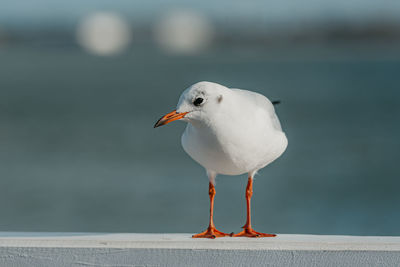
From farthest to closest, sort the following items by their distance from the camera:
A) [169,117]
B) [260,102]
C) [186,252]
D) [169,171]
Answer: [169,171] → [260,102] → [169,117] → [186,252]

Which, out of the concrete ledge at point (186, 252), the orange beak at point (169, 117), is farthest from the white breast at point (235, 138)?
the concrete ledge at point (186, 252)

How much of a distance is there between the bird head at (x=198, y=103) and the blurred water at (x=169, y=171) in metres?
6.01

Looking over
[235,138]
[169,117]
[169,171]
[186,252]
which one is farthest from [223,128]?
[169,171]

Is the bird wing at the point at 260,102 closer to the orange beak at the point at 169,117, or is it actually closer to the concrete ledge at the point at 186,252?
the orange beak at the point at 169,117

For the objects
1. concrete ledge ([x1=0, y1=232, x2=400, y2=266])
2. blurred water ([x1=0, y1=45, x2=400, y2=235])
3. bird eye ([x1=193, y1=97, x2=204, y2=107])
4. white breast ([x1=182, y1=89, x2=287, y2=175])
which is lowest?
blurred water ([x1=0, y1=45, x2=400, y2=235])

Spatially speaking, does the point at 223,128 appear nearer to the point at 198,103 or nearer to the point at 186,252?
the point at 198,103

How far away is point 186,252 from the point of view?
1.79 m

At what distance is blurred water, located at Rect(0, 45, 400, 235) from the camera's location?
934cm

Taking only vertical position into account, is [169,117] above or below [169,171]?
above

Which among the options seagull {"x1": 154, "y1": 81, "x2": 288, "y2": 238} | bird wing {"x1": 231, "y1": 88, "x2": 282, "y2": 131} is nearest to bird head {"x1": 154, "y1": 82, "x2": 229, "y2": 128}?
seagull {"x1": 154, "y1": 81, "x2": 288, "y2": 238}

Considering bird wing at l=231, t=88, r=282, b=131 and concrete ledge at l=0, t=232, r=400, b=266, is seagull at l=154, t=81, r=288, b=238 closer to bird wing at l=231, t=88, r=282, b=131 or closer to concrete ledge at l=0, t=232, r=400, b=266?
bird wing at l=231, t=88, r=282, b=131

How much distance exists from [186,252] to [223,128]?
583 millimetres

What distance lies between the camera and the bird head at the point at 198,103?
2189 mm

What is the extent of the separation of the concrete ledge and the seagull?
368 millimetres
